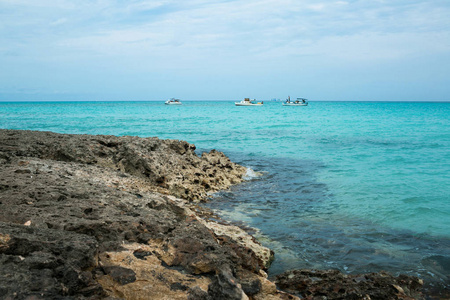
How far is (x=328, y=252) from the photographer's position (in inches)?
Result: 269

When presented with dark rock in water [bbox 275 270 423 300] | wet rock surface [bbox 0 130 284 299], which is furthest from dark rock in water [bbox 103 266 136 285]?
dark rock in water [bbox 275 270 423 300]

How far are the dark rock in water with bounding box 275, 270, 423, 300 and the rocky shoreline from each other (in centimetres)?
1

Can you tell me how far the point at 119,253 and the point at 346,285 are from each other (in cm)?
Result: 292

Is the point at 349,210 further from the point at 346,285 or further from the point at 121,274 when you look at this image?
the point at 121,274

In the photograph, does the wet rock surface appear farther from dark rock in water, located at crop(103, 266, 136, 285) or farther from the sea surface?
the sea surface

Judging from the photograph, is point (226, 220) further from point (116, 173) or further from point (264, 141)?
point (264, 141)

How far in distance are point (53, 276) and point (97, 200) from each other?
2656 millimetres

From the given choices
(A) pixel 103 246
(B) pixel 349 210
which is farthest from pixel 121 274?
(B) pixel 349 210

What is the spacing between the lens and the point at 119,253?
13.4 ft

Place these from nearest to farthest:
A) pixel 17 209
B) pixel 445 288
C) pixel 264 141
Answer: pixel 17 209
pixel 445 288
pixel 264 141

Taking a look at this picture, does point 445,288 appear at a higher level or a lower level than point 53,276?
lower

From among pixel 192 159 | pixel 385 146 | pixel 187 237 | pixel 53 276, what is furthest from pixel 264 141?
pixel 53 276

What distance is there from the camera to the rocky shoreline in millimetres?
3225

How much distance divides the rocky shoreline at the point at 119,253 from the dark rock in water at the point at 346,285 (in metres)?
0.01
